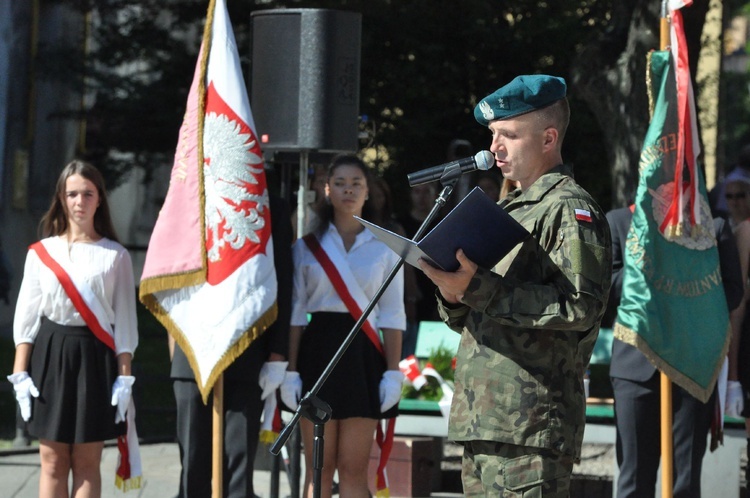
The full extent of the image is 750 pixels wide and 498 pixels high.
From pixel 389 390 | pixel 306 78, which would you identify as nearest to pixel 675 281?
pixel 389 390

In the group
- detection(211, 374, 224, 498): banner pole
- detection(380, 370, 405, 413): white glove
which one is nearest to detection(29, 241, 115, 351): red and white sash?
detection(211, 374, 224, 498): banner pole

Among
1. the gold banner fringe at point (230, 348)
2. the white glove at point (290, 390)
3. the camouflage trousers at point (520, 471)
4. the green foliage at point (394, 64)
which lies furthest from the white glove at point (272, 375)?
the green foliage at point (394, 64)

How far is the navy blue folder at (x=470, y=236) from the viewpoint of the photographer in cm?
329

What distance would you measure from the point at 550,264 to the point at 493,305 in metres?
0.21

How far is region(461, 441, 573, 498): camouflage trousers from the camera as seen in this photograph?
343cm

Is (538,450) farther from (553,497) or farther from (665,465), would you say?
(665,465)

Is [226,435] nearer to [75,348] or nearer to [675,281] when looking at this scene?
[75,348]

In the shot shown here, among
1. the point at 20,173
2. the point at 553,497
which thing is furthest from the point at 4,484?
the point at 20,173

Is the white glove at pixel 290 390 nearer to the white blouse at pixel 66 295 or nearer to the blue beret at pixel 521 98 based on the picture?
the white blouse at pixel 66 295

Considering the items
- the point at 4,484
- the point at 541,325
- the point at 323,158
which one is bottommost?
the point at 4,484

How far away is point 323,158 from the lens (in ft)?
22.7

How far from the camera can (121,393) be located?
574 cm

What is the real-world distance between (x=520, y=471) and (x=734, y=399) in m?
3.31

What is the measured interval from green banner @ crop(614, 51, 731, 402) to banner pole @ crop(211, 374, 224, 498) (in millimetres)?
1984
